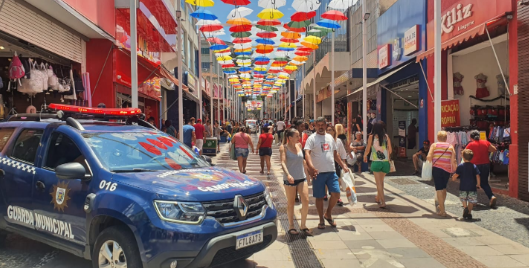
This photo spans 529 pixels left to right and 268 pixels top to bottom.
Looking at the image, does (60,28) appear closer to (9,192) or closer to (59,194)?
(9,192)

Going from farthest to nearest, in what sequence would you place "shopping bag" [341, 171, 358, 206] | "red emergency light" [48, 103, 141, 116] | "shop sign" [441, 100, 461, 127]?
"shop sign" [441, 100, 461, 127]
"shopping bag" [341, 171, 358, 206]
"red emergency light" [48, 103, 141, 116]

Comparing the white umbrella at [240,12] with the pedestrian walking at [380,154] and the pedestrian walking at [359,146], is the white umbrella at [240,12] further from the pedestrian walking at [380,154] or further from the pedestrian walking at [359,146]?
the pedestrian walking at [380,154]

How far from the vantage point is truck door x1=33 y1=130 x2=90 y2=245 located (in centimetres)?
411

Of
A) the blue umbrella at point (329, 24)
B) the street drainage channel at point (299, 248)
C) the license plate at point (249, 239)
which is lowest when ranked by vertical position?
Result: the street drainage channel at point (299, 248)

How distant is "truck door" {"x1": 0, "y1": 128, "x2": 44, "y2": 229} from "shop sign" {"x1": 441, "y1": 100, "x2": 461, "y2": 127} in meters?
10.4

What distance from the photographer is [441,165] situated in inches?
286

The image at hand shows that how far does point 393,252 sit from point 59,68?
32.1 ft

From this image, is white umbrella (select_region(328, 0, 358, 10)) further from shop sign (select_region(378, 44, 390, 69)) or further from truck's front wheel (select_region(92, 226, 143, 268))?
truck's front wheel (select_region(92, 226, 143, 268))

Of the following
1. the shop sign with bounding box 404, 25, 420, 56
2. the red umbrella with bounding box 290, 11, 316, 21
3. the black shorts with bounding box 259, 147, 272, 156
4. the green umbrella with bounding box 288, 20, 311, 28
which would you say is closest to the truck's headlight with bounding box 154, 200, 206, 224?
the black shorts with bounding box 259, 147, 272, 156

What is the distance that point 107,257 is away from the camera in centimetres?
381

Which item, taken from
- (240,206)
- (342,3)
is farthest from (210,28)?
(240,206)

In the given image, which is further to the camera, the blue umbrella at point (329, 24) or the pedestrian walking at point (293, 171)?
the blue umbrella at point (329, 24)

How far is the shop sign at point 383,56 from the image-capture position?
1671 centimetres

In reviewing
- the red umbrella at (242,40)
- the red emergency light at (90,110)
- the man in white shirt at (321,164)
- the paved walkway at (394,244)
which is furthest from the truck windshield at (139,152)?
the red umbrella at (242,40)
